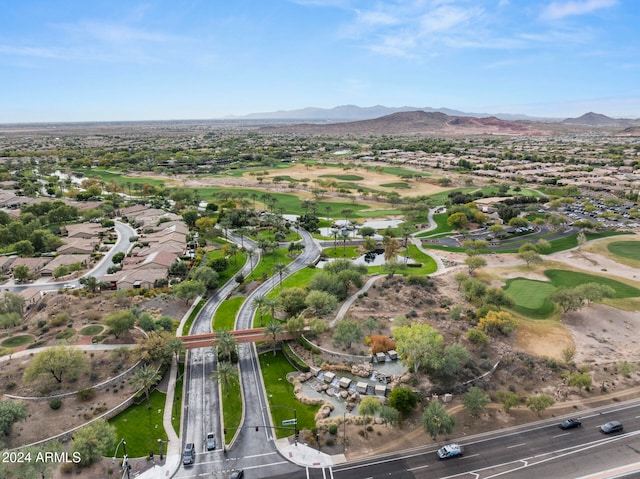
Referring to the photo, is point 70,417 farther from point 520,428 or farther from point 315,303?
point 520,428

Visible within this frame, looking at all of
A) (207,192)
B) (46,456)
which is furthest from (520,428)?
(207,192)

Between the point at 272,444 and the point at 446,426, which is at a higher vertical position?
the point at 446,426

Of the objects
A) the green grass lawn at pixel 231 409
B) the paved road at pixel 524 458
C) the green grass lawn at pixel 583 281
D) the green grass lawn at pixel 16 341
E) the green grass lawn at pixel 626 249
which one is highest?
the green grass lawn at pixel 626 249

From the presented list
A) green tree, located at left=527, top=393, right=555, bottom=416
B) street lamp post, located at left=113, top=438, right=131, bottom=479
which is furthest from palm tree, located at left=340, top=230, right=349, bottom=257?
street lamp post, located at left=113, top=438, right=131, bottom=479

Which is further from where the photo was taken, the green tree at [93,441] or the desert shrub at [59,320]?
the desert shrub at [59,320]

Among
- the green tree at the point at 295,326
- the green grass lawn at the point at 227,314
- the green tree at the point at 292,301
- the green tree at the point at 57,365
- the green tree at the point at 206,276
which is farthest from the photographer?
the green tree at the point at 206,276

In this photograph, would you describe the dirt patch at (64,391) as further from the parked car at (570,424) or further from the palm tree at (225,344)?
the parked car at (570,424)

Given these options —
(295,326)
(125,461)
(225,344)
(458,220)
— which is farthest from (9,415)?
(458,220)

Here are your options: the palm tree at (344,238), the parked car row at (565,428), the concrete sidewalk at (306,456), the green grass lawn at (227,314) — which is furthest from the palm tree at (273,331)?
the palm tree at (344,238)
